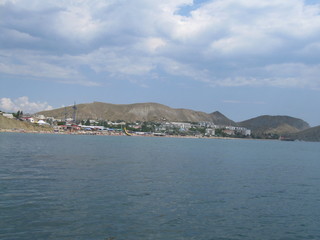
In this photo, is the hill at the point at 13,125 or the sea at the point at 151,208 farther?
the hill at the point at 13,125

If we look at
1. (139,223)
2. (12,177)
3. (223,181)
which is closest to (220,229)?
(139,223)

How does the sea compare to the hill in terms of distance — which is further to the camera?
the hill

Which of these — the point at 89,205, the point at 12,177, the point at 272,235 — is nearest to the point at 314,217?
the point at 272,235

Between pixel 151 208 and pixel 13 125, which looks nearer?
pixel 151 208

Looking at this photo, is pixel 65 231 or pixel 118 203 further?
pixel 118 203

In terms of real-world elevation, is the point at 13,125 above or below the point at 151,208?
above

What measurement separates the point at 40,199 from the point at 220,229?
1134 centimetres

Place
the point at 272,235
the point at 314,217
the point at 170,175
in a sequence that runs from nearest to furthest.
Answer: the point at 272,235, the point at 314,217, the point at 170,175

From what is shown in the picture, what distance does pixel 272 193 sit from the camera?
24.4 metres

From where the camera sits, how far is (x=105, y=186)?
24.1 m

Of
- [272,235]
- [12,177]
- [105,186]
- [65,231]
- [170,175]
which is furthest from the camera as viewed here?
[170,175]

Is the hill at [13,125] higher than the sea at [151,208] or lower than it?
higher

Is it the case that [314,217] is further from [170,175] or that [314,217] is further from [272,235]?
[170,175]

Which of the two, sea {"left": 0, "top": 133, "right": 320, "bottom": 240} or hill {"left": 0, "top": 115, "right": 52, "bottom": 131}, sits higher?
hill {"left": 0, "top": 115, "right": 52, "bottom": 131}
